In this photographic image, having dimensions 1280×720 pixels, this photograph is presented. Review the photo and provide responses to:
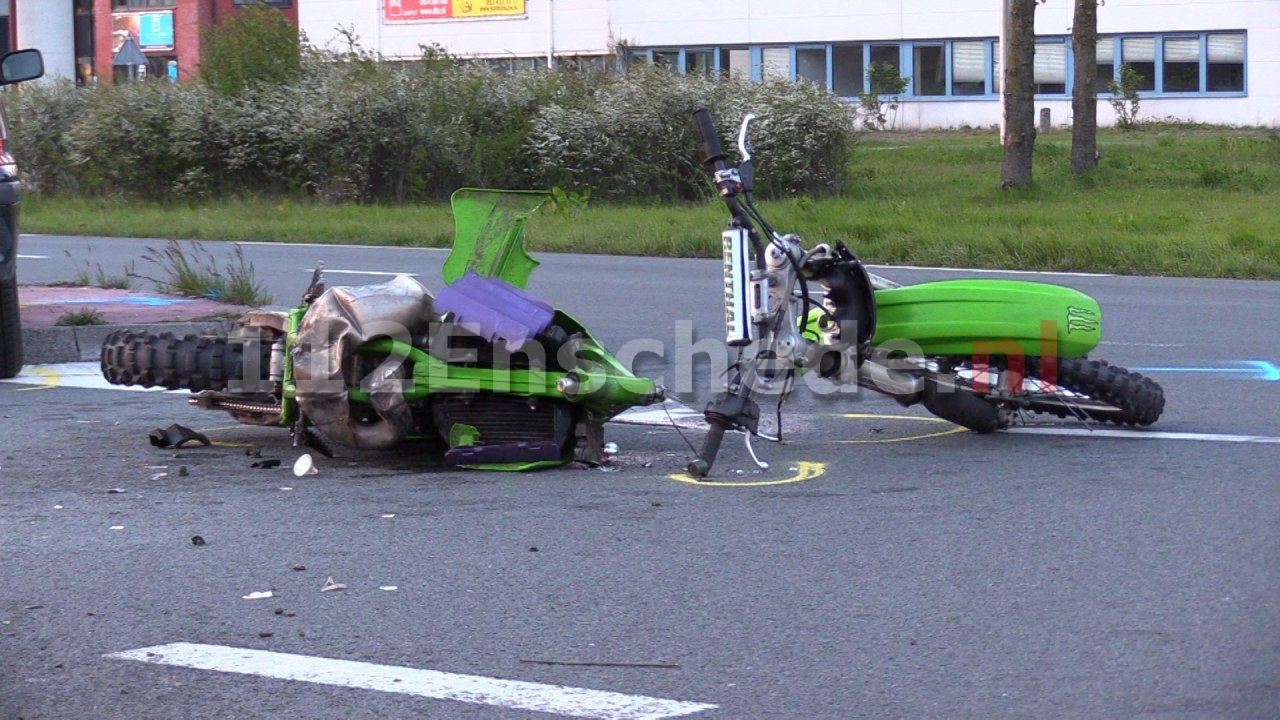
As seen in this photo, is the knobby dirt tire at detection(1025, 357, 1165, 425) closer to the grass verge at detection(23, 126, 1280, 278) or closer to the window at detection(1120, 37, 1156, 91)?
the grass verge at detection(23, 126, 1280, 278)

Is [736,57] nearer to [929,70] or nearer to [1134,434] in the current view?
[929,70]

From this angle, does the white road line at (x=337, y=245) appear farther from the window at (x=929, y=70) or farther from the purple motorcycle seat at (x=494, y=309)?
the window at (x=929, y=70)

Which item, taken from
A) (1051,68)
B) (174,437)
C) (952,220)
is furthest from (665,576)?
(1051,68)

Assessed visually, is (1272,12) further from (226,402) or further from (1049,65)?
(226,402)

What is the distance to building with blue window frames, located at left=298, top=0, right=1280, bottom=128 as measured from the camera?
43.2 m

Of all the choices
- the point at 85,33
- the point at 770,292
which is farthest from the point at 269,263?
the point at 85,33

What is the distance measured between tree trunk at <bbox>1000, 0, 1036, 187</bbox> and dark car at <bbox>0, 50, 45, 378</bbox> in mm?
16672

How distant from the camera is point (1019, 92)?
2378 cm

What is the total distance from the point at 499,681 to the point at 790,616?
965mm

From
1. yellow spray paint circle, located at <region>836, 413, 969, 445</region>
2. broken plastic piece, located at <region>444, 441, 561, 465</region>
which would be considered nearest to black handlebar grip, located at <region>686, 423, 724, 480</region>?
broken plastic piece, located at <region>444, 441, 561, 465</region>

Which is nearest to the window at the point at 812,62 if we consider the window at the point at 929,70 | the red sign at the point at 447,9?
the window at the point at 929,70

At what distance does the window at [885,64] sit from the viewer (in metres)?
46.5

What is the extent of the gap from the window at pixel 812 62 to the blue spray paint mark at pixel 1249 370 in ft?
131

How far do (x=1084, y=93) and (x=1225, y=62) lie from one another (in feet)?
58.1
